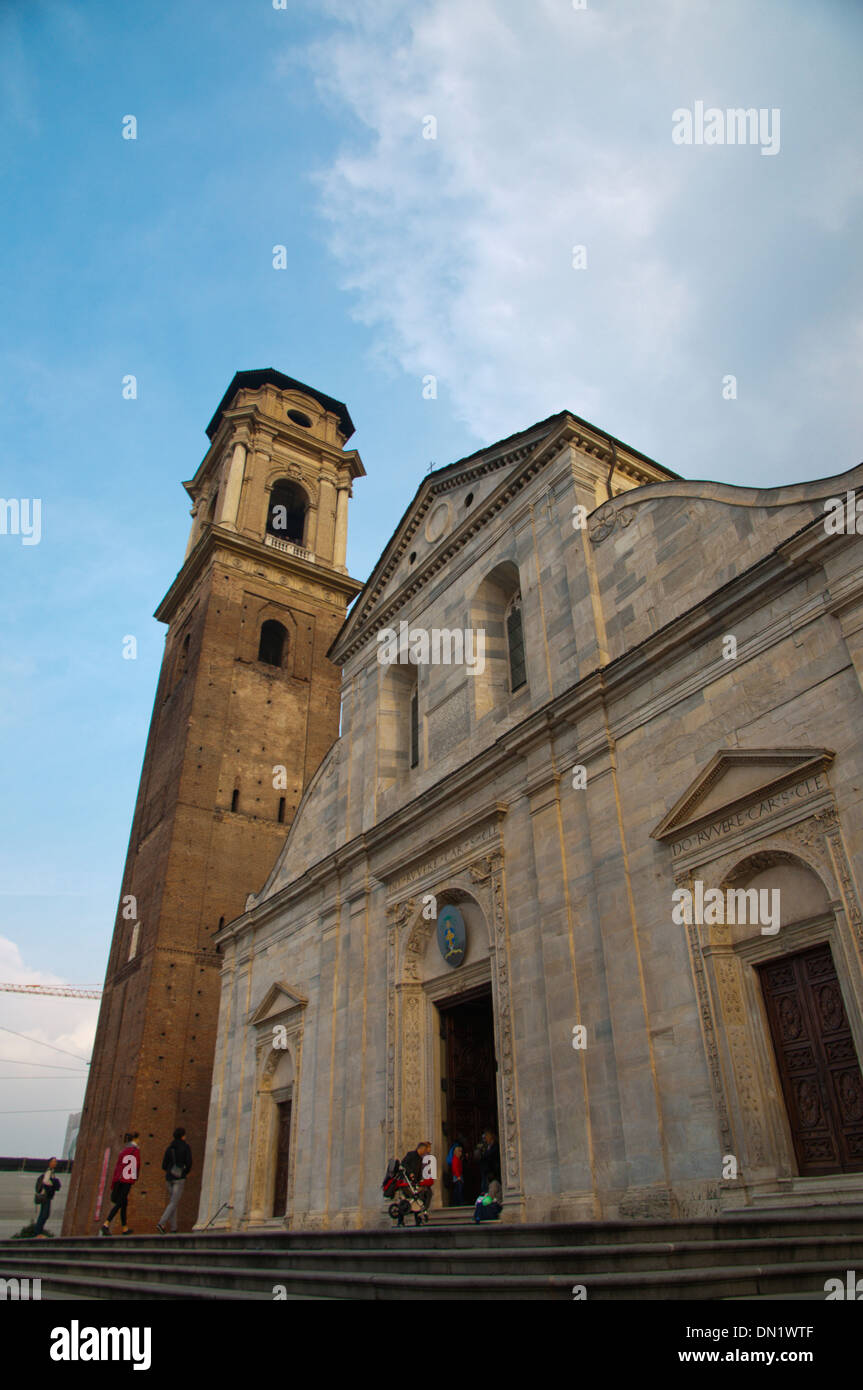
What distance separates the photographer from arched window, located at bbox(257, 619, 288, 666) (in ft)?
109

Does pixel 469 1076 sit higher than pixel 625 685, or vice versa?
pixel 625 685

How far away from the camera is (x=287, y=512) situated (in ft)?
125

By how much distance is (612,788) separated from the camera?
11859 mm

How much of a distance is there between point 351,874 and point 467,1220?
6.77 m

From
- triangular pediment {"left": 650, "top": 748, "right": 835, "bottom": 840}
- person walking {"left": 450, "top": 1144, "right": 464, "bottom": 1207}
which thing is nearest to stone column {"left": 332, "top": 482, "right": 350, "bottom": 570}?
person walking {"left": 450, "top": 1144, "right": 464, "bottom": 1207}

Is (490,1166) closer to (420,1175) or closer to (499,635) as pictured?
(420,1175)

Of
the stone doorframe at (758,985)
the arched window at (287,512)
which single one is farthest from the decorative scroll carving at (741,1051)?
the arched window at (287,512)

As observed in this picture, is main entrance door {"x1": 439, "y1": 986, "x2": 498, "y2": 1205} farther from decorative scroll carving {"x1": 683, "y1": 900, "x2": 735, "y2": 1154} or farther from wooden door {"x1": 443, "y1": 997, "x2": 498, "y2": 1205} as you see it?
decorative scroll carving {"x1": 683, "y1": 900, "x2": 735, "y2": 1154}

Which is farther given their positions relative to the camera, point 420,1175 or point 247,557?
point 247,557

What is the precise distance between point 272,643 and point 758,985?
26.2m

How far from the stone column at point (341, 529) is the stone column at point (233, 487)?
411 cm

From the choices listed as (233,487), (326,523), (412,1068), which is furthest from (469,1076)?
(326,523)

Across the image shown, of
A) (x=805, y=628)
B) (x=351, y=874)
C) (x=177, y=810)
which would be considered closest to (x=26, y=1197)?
(x=177, y=810)
